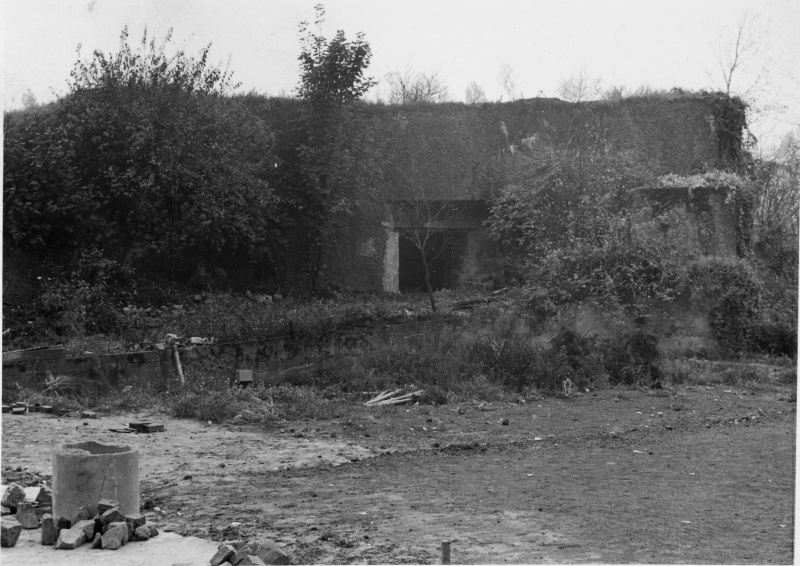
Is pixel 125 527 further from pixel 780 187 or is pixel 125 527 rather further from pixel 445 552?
pixel 780 187

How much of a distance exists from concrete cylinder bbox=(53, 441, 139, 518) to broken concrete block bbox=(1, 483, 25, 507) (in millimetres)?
537

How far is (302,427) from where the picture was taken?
10273 mm

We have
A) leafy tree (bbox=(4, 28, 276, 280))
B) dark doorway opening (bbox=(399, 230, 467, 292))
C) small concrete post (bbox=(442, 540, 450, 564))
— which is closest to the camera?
small concrete post (bbox=(442, 540, 450, 564))

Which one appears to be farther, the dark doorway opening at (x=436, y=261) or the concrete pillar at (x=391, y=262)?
the dark doorway opening at (x=436, y=261)

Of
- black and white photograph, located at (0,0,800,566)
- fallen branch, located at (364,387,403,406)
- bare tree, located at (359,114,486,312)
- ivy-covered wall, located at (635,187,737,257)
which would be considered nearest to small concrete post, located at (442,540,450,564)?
black and white photograph, located at (0,0,800,566)

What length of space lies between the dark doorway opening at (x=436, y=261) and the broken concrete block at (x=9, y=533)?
593 inches

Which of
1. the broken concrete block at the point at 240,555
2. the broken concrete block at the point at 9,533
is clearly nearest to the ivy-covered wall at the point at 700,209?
the broken concrete block at the point at 240,555

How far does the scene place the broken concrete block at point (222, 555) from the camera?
4.81 m

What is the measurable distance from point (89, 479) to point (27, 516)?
469 millimetres

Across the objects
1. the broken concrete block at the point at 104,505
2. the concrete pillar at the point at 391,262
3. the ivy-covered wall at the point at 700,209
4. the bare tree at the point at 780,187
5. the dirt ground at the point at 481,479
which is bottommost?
the dirt ground at the point at 481,479

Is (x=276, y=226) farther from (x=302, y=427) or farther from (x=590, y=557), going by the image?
(x=590, y=557)

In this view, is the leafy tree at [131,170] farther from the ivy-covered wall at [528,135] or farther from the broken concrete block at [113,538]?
the broken concrete block at [113,538]

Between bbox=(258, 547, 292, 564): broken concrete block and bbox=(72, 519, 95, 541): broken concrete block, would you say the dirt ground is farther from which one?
bbox=(72, 519, 95, 541): broken concrete block

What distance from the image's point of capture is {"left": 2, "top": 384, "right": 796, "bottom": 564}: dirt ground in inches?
220
